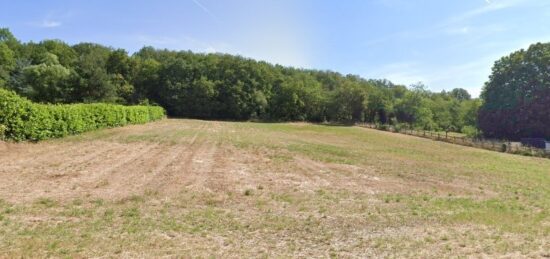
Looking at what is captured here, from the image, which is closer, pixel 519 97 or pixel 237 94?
pixel 519 97

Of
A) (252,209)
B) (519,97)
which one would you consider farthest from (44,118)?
(519,97)

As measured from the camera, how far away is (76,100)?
58.9 metres

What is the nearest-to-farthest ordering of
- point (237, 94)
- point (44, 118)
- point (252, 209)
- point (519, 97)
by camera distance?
point (252, 209)
point (44, 118)
point (519, 97)
point (237, 94)

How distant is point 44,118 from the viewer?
2027cm

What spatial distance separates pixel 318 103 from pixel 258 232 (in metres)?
74.1

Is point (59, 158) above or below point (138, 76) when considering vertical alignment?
below

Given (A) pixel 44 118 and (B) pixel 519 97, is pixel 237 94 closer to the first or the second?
(B) pixel 519 97

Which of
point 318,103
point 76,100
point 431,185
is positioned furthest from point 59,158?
point 318,103

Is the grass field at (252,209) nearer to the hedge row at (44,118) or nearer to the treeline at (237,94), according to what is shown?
the hedge row at (44,118)

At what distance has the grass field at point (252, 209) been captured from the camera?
6.43 meters

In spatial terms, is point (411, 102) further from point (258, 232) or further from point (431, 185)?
point (258, 232)

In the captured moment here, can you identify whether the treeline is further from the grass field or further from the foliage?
the grass field

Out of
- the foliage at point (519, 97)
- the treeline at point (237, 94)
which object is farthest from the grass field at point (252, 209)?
the treeline at point (237, 94)

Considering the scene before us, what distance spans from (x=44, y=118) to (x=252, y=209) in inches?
671
